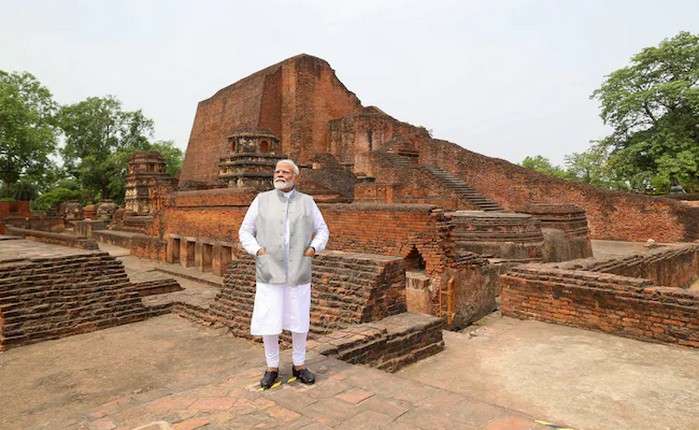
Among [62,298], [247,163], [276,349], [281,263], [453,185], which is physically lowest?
[62,298]

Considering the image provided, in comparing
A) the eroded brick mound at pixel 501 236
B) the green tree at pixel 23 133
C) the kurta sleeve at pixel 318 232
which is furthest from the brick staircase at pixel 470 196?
the green tree at pixel 23 133

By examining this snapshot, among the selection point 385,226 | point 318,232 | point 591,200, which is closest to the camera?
point 318,232

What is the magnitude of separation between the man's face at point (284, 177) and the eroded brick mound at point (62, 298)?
209 inches

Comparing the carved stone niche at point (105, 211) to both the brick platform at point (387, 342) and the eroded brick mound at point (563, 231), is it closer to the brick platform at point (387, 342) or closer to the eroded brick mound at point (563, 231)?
the eroded brick mound at point (563, 231)

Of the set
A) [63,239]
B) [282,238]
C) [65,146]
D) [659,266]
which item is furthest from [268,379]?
[65,146]

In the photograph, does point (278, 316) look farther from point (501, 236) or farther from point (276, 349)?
point (501, 236)

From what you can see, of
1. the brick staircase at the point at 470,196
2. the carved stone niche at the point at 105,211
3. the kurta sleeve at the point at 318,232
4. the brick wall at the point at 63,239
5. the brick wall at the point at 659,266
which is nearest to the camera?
the kurta sleeve at the point at 318,232

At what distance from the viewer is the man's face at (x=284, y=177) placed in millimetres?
3031

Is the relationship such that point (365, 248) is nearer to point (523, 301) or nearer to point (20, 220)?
point (523, 301)

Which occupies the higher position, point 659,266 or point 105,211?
point 105,211

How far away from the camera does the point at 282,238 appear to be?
2.96 m

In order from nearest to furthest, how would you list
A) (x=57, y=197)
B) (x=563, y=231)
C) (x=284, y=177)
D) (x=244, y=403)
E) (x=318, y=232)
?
1. (x=244, y=403)
2. (x=284, y=177)
3. (x=318, y=232)
4. (x=563, y=231)
5. (x=57, y=197)

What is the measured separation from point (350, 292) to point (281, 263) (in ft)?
7.93

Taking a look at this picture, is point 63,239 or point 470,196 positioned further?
point 470,196
